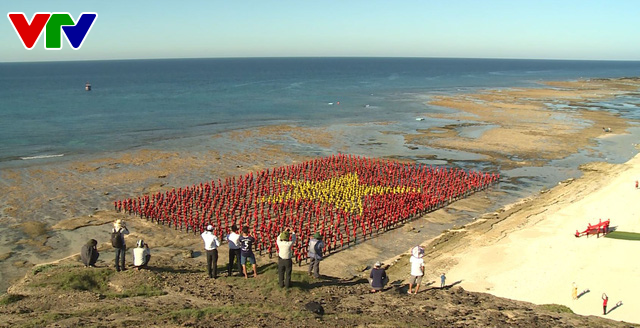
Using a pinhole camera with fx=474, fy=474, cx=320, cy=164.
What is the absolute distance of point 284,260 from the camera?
37.7 ft

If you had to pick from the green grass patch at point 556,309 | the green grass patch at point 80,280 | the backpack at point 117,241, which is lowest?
Result: the green grass patch at point 556,309

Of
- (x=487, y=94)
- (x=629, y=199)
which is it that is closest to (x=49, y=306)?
(x=629, y=199)

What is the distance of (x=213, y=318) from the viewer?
31.4 ft

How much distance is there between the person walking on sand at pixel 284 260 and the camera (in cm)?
1148

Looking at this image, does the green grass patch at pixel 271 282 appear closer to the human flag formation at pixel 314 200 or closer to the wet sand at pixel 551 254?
the human flag formation at pixel 314 200

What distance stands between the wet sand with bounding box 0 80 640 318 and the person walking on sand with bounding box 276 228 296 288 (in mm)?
6002

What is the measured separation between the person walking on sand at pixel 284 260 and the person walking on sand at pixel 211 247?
1.92 metres

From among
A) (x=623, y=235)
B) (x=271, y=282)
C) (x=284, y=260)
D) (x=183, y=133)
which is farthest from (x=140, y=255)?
(x=183, y=133)

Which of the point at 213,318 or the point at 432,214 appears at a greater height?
the point at 213,318

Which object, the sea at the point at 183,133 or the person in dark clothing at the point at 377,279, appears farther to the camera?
the sea at the point at 183,133

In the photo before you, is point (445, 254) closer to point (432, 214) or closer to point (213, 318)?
point (432, 214)

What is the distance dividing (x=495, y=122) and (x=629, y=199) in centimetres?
3525

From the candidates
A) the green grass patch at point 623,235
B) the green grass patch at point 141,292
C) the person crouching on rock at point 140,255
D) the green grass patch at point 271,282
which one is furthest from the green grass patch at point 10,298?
the green grass patch at point 623,235

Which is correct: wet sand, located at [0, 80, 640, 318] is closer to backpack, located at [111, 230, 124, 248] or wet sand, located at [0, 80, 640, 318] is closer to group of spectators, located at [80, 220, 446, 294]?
group of spectators, located at [80, 220, 446, 294]
